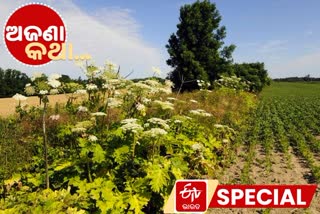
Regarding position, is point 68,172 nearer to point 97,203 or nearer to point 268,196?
point 97,203

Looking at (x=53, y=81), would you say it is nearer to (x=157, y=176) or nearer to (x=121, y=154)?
(x=121, y=154)

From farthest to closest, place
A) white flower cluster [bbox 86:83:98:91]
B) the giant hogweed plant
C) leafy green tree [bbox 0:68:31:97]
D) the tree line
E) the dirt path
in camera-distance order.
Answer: leafy green tree [bbox 0:68:31:97], the tree line, the dirt path, white flower cluster [bbox 86:83:98:91], the giant hogweed plant

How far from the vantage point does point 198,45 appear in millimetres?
38969

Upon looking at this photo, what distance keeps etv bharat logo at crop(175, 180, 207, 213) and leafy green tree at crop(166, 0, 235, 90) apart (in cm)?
3205

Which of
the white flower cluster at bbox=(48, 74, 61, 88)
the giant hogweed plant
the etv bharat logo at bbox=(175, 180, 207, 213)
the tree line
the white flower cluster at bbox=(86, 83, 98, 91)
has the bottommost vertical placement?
the etv bharat logo at bbox=(175, 180, 207, 213)

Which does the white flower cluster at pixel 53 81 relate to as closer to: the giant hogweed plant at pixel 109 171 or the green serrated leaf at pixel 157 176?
the giant hogweed plant at pixel 109 171

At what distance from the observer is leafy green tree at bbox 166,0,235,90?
38062 millimetres

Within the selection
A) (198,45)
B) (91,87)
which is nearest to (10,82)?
(198,45)

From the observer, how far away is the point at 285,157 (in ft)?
36.3

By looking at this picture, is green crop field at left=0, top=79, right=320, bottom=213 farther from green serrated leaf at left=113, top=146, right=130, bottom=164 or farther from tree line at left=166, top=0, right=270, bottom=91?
tree line at left=166, top=0, right=270, bottom=91

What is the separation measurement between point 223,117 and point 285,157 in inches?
149

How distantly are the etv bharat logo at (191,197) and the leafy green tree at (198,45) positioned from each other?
1262 inches

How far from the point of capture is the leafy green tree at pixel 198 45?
1499 inches

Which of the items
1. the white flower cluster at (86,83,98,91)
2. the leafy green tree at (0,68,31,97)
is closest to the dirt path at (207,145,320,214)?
the white flower cluster at (86,83,98,91)
